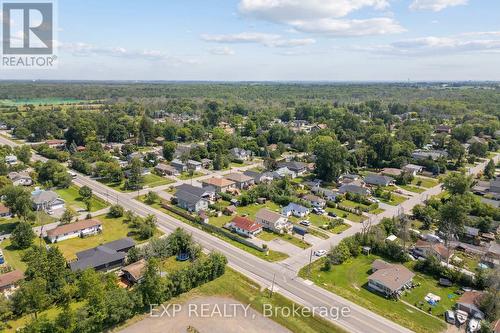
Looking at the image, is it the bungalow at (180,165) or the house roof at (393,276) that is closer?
the house roof at (393,276)

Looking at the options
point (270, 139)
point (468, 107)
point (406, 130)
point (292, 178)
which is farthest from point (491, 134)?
point (292, 178)

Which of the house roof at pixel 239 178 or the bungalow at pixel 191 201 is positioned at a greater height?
the house roof at pixel 239 178

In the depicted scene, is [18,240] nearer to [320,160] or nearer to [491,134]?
[320,160]

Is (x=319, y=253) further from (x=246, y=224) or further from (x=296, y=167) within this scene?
(x=296, y=167)

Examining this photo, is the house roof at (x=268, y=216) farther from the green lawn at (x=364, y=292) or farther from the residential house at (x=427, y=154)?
the residential house at (x=427, y=154)

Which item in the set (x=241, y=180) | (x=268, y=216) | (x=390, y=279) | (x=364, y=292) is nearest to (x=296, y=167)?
(x=241, y=180)

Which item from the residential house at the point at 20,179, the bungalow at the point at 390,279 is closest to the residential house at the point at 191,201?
the bungalow at the point at 390,279

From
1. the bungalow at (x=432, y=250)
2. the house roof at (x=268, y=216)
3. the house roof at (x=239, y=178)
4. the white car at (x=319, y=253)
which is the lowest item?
the white car at (x=319, y=253)
